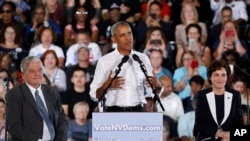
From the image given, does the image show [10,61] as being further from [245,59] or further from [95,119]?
[95,119]

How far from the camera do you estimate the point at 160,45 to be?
1351 cm

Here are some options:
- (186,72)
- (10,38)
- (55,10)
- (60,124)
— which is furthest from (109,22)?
(60,124)

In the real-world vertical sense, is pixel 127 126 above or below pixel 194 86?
below

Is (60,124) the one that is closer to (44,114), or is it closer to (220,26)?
(44,114)

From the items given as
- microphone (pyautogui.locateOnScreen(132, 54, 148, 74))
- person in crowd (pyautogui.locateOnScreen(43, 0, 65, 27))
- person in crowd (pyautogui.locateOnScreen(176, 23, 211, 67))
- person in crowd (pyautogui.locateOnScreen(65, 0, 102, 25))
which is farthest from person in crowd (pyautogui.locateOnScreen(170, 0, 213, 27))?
microphone (pyautogui.locateOnScreen(132, 54, 148, 74))

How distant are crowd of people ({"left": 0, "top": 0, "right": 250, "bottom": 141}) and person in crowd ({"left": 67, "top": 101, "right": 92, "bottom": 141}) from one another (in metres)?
0.01

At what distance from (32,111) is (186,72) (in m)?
5.02

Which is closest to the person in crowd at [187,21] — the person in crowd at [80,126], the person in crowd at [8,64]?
the person in crowd at [8,64]

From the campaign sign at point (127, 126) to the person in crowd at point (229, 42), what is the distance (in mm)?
5621

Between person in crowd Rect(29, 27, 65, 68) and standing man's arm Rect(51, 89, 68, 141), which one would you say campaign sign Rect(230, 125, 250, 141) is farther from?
person in crowd Rect(29, 27, 65, 68)

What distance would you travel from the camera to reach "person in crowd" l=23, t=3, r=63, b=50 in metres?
14.1

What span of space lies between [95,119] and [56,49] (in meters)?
5.66

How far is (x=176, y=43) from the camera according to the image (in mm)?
14047

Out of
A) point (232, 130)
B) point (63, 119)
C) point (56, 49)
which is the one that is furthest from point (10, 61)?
point (232, 130)
